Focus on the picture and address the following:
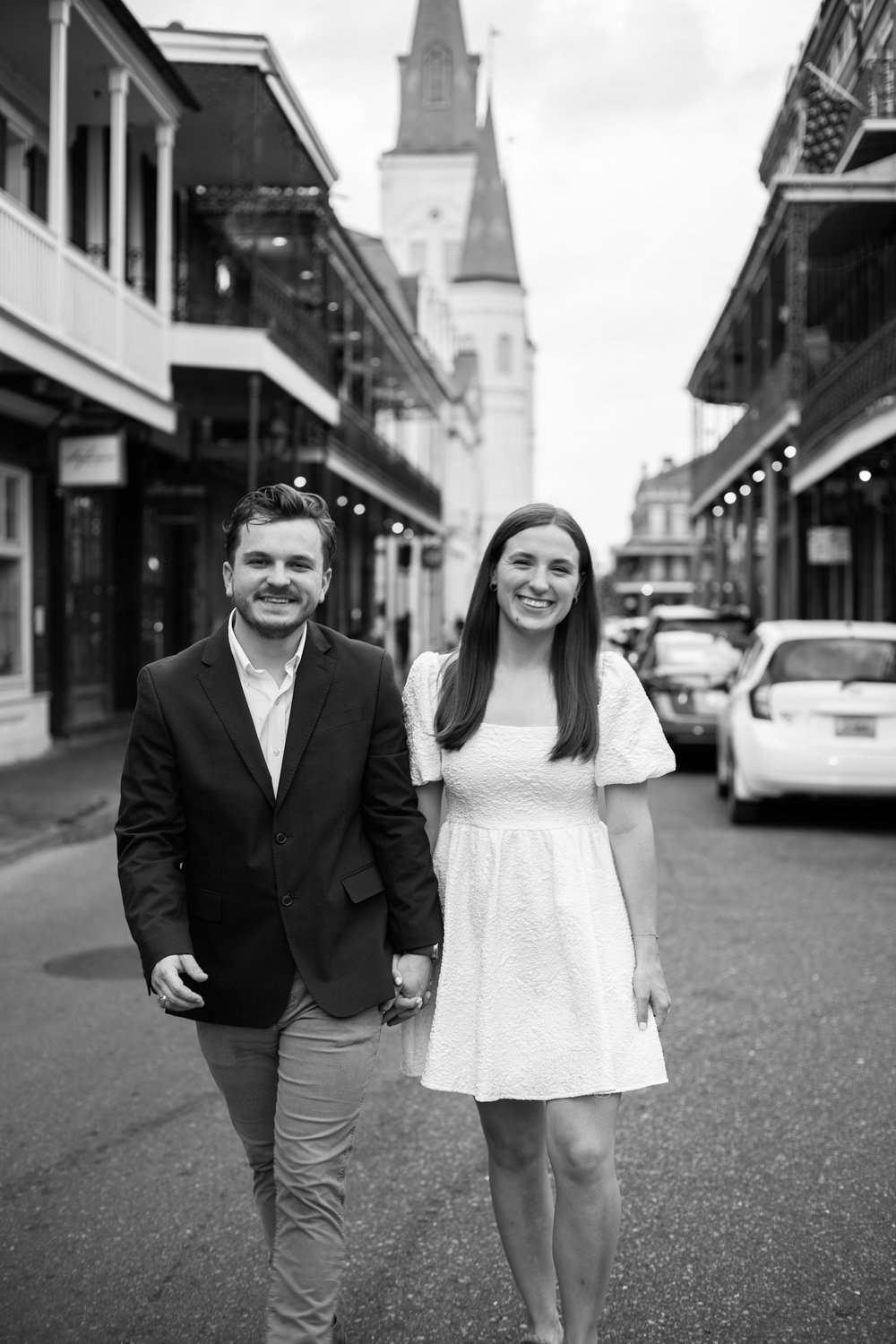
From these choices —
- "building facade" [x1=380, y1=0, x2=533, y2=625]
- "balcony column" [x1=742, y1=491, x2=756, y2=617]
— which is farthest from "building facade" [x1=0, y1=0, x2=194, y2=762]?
"building facade" [x1=380, y1=0, x2=533, y2=625]

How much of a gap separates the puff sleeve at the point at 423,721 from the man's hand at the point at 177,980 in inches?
25.4

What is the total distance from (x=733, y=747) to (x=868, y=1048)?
680 cm

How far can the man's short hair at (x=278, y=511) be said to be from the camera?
3180mm

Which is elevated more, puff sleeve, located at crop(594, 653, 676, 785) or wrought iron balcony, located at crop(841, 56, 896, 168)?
wrought iron balcony, located at crop(841, 56, 896, 168)

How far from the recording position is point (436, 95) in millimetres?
89688

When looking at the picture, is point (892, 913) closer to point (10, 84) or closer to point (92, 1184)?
point (92, 1184)

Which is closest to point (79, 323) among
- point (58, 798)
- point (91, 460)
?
point (91, 460)

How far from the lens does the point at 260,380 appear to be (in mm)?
19719

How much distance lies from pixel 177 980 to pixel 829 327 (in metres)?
31.5

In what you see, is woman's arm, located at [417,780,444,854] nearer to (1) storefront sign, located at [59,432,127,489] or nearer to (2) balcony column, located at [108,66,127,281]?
(1) storefront sign, located at [59,432,127,489]

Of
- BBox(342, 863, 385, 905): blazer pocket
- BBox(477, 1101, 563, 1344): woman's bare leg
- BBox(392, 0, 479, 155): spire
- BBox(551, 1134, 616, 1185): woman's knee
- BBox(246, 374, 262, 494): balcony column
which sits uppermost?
BBox(392, 0, 479, 155): spire

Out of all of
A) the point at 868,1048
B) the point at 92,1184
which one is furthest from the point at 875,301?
the point at 92,1184

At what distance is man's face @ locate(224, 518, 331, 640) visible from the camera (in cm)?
315

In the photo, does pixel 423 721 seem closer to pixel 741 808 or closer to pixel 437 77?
pixel 741 808
